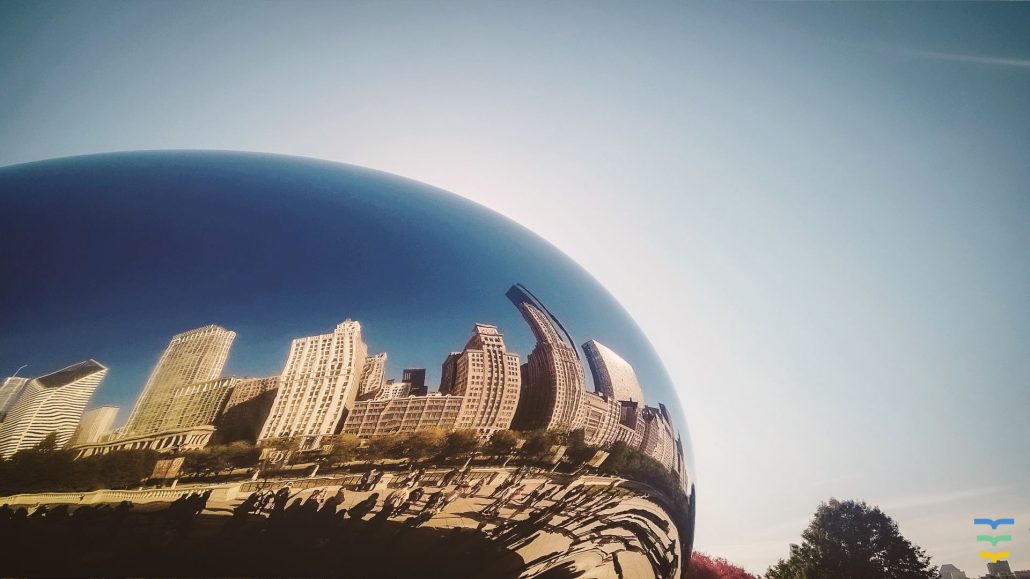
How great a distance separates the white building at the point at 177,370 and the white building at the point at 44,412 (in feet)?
0.77

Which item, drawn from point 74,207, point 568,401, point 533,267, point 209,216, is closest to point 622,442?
point 568,401

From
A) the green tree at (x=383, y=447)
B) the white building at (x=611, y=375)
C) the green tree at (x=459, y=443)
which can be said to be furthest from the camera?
the white building at (x=611, y=375)

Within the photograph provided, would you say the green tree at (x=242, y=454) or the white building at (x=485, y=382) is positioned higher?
the white building at (x=485, y=382)

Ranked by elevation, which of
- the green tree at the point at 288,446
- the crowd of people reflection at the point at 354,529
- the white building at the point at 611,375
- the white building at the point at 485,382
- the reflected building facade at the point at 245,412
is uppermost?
the white building at the point at 611,375

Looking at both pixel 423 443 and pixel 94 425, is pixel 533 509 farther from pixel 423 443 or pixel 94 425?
pixel 94 425

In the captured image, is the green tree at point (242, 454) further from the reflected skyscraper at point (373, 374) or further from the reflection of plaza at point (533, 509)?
the reflected skyscraper at point (373, 374)

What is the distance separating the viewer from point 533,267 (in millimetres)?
3354

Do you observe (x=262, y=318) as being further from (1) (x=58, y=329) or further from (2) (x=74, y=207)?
(2) (x=74, y=207)

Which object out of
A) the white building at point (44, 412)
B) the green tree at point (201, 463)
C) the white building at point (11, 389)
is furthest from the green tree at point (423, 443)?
the white building at point (11, 389)

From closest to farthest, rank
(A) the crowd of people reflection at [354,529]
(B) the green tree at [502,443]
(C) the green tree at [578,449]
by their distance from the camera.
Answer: (A) the crowd of people reflection at [354,529]
(B) the green tree at [502,443]
(C) the green tree at [578,449]

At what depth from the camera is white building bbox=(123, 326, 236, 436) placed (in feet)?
6.73

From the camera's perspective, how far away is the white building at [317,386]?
2.16 meters

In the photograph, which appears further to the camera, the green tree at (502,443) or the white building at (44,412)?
the green tree at (502,443)

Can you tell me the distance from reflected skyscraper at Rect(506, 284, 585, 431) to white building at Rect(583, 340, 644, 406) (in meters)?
0.17
